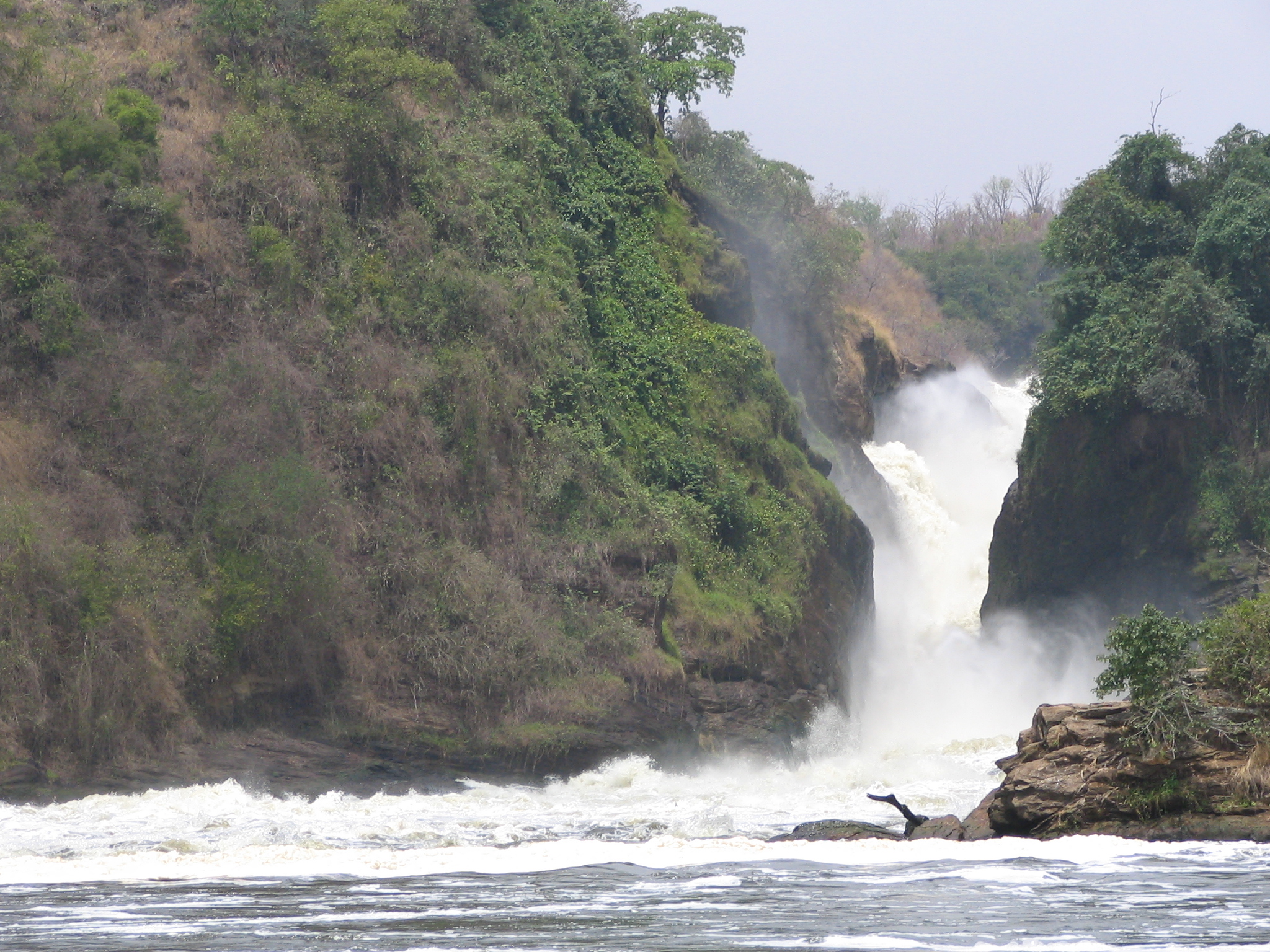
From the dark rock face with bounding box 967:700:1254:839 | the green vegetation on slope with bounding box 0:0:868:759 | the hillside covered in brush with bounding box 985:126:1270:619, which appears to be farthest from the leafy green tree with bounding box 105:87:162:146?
the hillside covered in brush with bounding box 985:126:1270:619

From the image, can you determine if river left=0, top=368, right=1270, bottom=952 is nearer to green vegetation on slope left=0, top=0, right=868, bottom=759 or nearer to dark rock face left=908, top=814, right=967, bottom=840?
dark rock face left=908, top=814, right=967, bottom=840

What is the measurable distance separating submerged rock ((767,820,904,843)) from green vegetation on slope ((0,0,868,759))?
10.0m

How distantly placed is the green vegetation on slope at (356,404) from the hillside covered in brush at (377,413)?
0.09m

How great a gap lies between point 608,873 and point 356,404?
16.8 metres

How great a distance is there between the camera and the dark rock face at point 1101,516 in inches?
1761

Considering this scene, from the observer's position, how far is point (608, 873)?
62.1ft

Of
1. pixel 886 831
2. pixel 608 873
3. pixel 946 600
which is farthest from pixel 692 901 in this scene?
pixel 946 600

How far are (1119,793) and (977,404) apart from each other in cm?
4757

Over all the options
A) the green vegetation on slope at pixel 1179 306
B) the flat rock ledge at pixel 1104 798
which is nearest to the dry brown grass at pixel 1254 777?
the flat rock ledge at pixel 1104 798

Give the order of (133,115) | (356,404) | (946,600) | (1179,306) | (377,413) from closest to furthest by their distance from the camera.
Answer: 1. (356,404)
2. (377,413)
3. (133,115)
4. (1179,306)
5. (946,600)

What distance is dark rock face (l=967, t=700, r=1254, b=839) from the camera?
68.5ft

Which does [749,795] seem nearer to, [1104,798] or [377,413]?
[1104,798]

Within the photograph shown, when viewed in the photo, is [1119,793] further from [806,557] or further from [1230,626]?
[806,557]

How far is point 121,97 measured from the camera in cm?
3384
